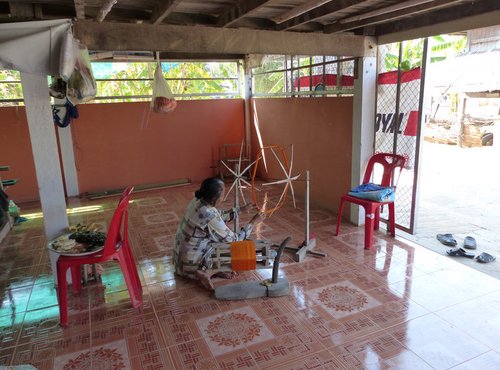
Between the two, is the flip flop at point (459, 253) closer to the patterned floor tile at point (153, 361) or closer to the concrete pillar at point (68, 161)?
the patterned floor tile at point (153, 361)

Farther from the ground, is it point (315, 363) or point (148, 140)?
point (148, 140)

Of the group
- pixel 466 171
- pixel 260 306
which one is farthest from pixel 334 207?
pixel 466 171

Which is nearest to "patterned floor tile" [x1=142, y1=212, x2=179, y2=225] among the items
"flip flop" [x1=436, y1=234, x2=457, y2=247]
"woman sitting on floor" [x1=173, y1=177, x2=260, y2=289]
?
"woman sitting on floor" [x1=173, y1=177, x2=260, y2=289]

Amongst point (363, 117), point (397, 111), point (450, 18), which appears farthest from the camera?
point (363, 117)

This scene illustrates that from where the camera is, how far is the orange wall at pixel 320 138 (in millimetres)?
4511

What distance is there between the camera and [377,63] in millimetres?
4031

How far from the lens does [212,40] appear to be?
3.23 m

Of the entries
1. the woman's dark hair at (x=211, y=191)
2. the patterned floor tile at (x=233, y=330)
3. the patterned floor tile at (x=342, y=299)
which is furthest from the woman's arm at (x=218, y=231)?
the patterned floor tile at (x=342, y=299)

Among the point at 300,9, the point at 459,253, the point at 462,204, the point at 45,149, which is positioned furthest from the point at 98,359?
the point at 462,204

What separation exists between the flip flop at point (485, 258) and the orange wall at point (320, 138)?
1.57 metres

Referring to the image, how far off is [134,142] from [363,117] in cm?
391

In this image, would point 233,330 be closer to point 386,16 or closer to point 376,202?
Result: point 376,202

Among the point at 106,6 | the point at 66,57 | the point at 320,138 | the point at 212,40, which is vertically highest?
the point at 106,6

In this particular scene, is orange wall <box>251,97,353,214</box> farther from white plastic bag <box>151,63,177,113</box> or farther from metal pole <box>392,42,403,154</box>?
white plastic bag <box>151,63,177,113</box>
